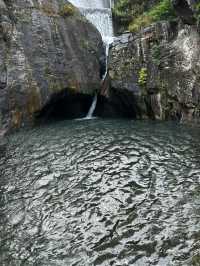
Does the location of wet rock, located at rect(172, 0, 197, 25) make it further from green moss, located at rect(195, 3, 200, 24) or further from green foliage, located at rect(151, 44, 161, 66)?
green foliage, located at rect(151, 44, 161, 66)

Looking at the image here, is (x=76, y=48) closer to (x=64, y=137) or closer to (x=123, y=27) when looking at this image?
(x=123, y=27)

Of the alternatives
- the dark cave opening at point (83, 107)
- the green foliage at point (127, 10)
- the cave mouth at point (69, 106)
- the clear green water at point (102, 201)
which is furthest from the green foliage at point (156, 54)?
the green foliage at point (127, 10)

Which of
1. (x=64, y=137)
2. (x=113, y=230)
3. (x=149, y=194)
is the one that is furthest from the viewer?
(x=64, y=137)

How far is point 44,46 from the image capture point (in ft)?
90.6

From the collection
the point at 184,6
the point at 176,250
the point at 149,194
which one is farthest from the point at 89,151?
the point at 184,6

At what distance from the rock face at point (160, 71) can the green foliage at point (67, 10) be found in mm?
5267

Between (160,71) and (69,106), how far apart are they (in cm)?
970

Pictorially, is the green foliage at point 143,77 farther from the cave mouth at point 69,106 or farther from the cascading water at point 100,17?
the cascading water at point 100,17

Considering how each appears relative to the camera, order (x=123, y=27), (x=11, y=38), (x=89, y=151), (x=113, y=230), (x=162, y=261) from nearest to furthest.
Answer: (x=162, y=261) → (x=113, y=230) → (x=89, y=151) → (x=11, y=38) → (x=123, y=27)

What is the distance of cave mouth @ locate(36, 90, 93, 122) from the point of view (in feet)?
95.7

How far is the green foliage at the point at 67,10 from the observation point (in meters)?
30.2

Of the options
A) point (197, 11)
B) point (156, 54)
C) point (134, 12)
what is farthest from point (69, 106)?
point (197, 11)

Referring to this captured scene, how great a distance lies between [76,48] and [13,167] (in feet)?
51.4

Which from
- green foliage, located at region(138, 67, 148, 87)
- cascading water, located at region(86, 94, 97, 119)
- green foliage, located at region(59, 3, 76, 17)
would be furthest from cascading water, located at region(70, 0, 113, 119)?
green foliage, located at region(138, 67, 148, 87)
